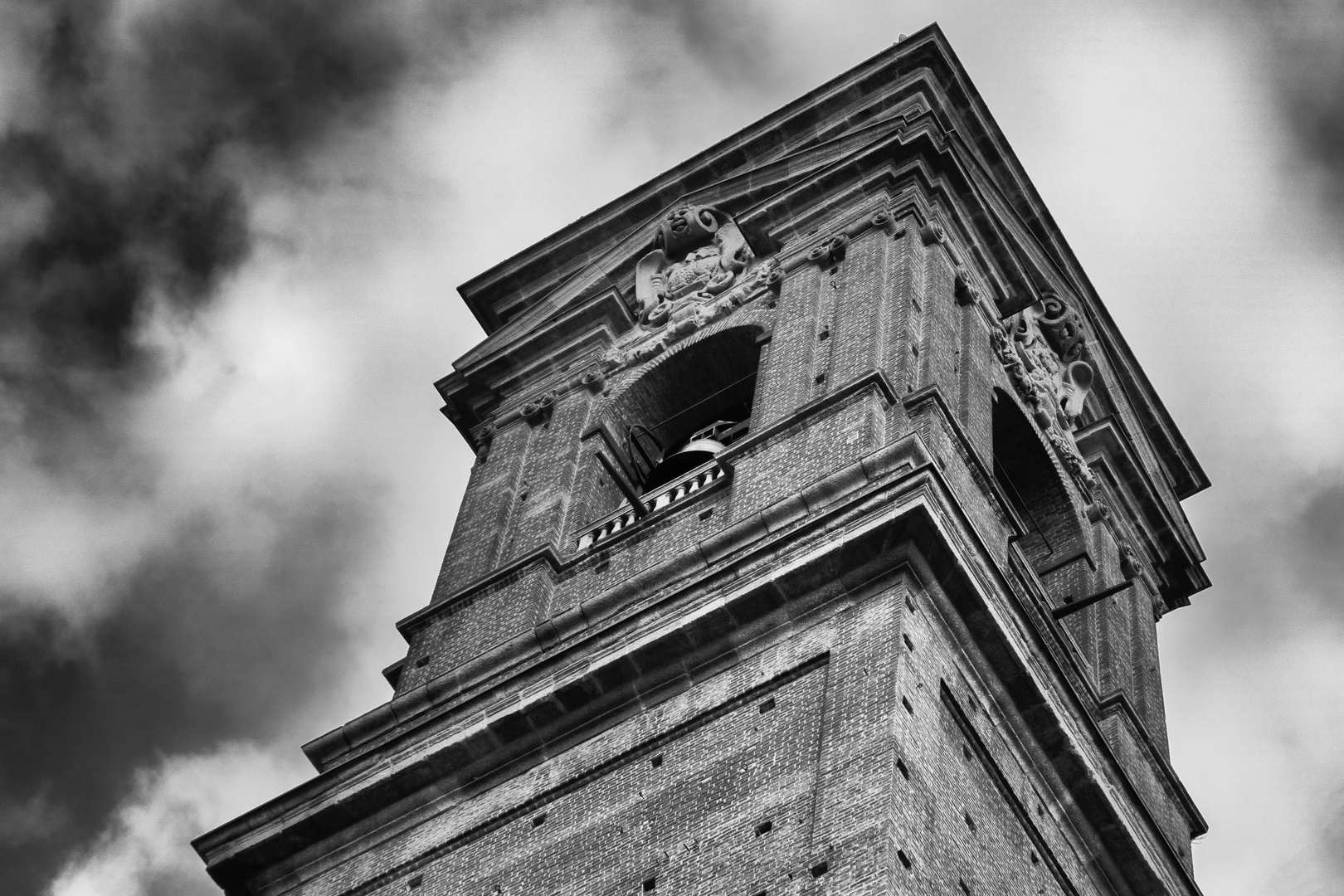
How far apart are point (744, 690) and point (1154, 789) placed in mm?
8371

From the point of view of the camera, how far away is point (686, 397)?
114 feet

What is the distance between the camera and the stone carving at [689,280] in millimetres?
34750

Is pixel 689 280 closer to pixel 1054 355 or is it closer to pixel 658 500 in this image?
pixel 658 500

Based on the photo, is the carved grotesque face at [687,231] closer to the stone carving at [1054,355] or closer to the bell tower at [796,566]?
the bell tower at [796,566]

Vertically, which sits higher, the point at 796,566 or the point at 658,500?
the point at 658,500

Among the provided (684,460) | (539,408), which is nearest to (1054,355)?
(684,460)

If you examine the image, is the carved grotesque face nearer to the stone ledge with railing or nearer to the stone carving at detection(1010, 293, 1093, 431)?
the stone carving at detection(1010, 293, 1093, 431)

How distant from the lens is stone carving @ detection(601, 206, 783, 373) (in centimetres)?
3475

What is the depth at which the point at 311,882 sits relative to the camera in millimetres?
27281

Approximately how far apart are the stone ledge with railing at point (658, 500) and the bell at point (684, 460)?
105 cm

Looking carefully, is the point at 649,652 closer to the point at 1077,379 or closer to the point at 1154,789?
the point at 1154,789

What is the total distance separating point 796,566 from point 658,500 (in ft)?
16.6

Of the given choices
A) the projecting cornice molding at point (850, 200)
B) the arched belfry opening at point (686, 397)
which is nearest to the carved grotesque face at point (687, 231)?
the projecting cornice molding at point (850, 200)

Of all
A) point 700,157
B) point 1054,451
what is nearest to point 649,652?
point 1054,451
